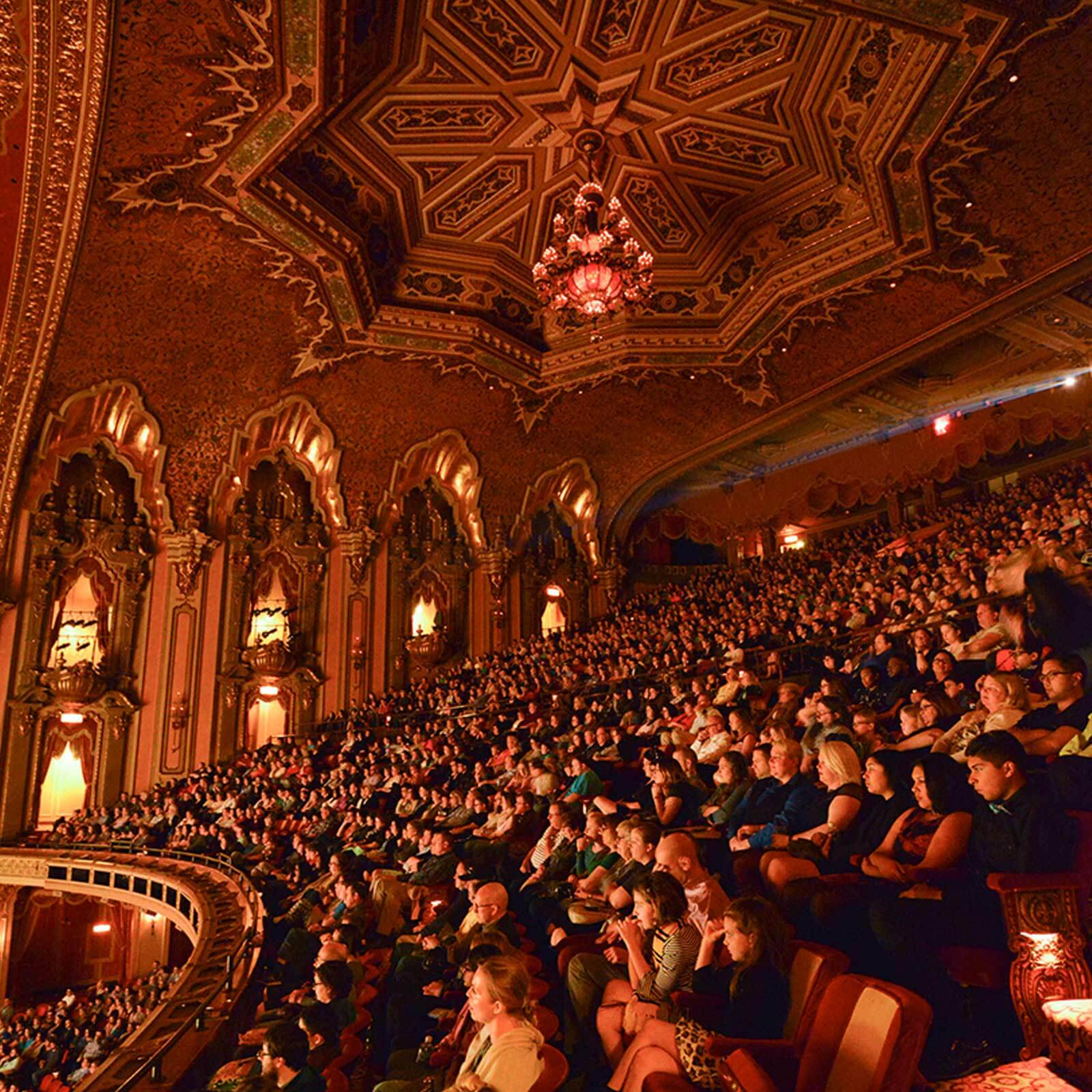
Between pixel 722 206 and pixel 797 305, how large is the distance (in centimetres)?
188

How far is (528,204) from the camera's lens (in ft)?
40.0

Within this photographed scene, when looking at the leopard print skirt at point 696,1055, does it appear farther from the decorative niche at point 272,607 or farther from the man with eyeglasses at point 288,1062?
the decorative niche at point 272,607

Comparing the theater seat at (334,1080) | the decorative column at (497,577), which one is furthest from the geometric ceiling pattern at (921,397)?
the theater seat at (334,1080)

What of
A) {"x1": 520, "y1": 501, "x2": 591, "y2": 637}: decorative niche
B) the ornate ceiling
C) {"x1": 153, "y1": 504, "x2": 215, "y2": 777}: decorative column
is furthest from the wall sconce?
{"x1": 520, "y1": 501, "x2": 591, "y2": 637}: decorative niche

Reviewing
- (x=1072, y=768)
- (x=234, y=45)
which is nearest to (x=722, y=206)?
(x=234, y=45)

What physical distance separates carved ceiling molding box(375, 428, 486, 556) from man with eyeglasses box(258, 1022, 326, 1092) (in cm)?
1387

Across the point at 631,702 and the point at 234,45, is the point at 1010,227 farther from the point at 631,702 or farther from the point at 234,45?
the point at 234,45

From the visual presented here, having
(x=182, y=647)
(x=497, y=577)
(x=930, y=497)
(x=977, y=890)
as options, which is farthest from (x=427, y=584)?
(x=977, y=890)

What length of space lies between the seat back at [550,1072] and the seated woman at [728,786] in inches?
105

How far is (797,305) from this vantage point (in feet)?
42.3

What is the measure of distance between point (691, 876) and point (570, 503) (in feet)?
52.4

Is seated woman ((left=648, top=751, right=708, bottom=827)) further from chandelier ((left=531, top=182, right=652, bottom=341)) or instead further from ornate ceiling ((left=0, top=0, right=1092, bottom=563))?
ornate ceiling ((left=0, top=0, right=1092, bottom=563))

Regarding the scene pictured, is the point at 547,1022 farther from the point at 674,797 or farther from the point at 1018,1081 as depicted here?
the point at 674,797

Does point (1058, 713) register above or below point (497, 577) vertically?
below
